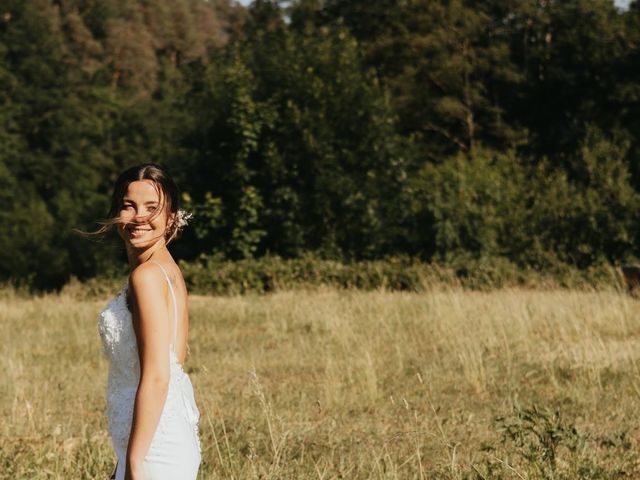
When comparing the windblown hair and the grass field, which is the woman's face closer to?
the windblown hair

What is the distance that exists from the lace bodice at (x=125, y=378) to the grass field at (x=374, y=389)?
1.86 metres

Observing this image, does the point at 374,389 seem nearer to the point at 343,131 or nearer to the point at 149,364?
the point at 149,364

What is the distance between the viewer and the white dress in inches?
102

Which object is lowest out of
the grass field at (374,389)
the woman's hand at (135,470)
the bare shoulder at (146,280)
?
the grass field at (374,389)

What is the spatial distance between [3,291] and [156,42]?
4495 cm

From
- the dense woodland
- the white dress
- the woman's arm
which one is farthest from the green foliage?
the dense woodland

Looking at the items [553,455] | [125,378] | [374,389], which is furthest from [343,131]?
[125,378]

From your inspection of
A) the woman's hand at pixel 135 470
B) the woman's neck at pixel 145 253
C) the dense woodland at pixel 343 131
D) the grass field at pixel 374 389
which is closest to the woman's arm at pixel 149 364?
the woman's hand at pixel 135 470

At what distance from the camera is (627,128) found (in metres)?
33.8

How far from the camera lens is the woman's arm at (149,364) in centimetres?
252

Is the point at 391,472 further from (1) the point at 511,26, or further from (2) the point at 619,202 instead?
(1) the point at 511,26

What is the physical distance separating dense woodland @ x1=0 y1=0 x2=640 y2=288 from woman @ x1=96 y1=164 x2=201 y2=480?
1.81ft

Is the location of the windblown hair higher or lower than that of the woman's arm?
higher

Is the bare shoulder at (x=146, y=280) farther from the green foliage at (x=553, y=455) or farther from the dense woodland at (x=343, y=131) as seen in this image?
the green foliage at (x=553, y=455)
